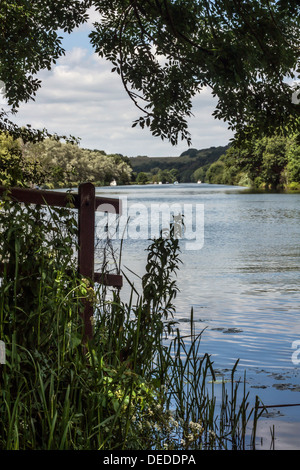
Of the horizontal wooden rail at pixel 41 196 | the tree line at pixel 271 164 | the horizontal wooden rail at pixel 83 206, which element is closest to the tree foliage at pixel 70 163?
the horizontal wooden rail at pixel 83 206

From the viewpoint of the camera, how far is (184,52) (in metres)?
8.25

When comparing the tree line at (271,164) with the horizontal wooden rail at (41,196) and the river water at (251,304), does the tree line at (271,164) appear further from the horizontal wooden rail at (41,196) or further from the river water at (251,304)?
the horizontal wooden rail at (41,196)

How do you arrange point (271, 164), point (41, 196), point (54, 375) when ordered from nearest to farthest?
point (54, 375), point (41, 196), point (271, 164)

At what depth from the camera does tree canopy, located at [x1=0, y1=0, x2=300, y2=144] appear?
7023 millimetres

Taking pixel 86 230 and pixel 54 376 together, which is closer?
pixel 54 376

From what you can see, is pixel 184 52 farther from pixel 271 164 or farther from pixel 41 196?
pixel 271 164

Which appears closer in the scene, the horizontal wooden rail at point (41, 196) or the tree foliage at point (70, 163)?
the horizontal wooden rail at point (41, 196)

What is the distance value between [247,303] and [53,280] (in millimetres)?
8452

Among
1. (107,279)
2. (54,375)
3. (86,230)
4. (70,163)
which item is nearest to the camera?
(54,375)

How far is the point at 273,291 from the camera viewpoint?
45.5ft

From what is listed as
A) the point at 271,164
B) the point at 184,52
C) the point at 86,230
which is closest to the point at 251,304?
the point at 184,52

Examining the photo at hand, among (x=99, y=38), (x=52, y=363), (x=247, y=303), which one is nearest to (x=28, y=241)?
(x=52, y=363)

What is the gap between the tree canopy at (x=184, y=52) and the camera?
7023 mm
